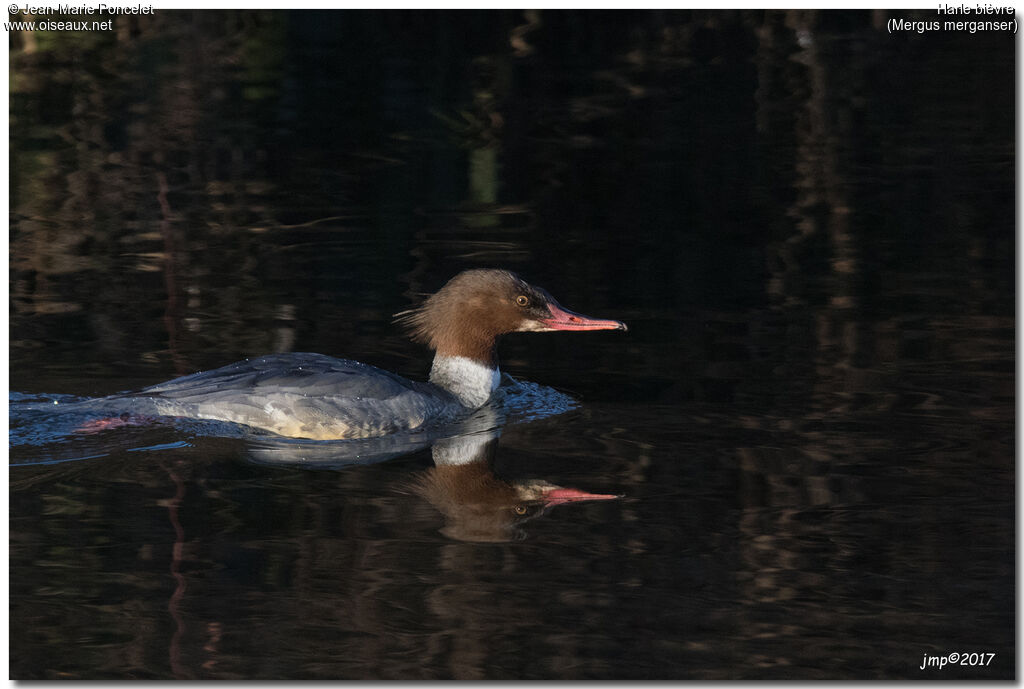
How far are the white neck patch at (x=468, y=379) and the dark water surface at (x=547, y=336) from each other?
36cm

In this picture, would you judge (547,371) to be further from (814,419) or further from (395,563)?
(395,563)

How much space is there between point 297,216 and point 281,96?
3.67 m

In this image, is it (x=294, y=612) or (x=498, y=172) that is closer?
(x=294, y=612)

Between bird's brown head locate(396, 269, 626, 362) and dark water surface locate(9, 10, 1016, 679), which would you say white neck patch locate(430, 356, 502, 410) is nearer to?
bird's brown head locate(396, 269, 626, 362)

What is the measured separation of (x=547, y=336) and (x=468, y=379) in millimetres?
1231

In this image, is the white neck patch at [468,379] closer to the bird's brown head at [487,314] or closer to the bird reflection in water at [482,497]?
the bird's brown head at [487,314]

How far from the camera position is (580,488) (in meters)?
6.69

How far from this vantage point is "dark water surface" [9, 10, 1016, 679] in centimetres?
549

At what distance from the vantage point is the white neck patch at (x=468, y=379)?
8.28 metres

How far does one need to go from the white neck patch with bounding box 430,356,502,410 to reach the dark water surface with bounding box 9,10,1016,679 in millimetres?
362

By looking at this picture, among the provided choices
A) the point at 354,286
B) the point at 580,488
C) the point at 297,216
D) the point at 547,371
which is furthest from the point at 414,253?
the point at 580,488

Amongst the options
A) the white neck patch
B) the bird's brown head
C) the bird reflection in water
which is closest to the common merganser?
the bird's brown head

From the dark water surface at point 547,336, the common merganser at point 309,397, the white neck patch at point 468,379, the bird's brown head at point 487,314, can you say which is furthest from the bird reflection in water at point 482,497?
the bird's brown head at point 487,314

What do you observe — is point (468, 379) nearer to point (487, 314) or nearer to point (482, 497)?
point (487, 314)
